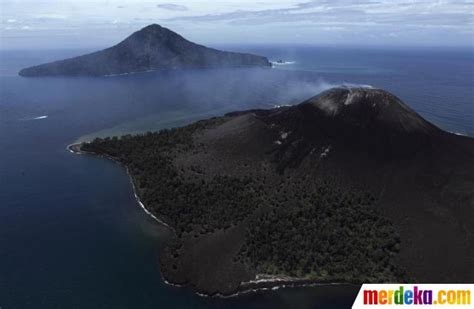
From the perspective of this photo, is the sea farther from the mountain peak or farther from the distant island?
the mountain peak

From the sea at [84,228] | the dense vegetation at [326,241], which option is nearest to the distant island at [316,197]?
the dense vegetation at [326,241]

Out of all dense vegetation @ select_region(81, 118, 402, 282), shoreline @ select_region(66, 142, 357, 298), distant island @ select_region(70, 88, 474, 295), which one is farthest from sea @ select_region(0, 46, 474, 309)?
dense vegetation @ select_region(81, 118, 402, 282)

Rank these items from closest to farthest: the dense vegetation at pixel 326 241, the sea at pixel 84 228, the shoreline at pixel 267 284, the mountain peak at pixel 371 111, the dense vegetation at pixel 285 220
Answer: the sea at pixel 84 228 → the shoreline at pixel 267 284 → the dense vegetation at pixel 326 241 → the dense vegetation at pixel 285 220 → the mountain peak at pixel 371 111

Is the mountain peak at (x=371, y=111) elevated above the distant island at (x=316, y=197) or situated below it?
above

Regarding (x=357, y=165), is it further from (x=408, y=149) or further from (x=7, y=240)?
(x=7, y=240)

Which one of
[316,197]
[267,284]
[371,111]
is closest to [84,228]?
[267,284]

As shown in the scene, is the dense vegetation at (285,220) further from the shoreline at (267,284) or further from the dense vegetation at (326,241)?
the shoreline at (267,284)
